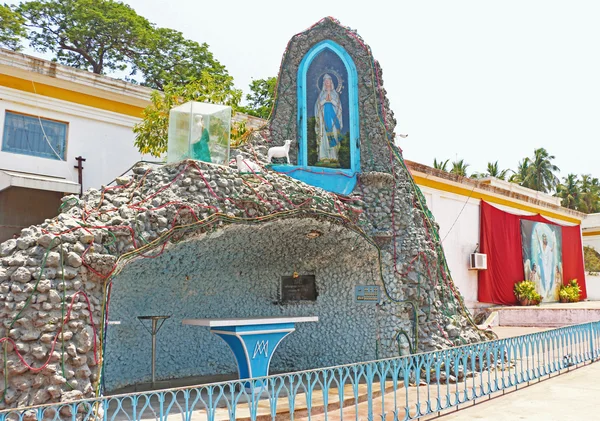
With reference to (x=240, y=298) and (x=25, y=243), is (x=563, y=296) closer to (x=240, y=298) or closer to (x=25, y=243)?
(x=240, y=298)

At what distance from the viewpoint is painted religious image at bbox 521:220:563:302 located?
60.1ft

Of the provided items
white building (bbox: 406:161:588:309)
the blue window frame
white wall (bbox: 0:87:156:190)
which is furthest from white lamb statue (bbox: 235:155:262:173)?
white building (bbox: 406:161:588:309)

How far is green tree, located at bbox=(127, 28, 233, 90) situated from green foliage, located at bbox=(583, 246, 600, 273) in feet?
65.2

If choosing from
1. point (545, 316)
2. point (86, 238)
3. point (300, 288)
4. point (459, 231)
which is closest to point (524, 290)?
point (545, 316)

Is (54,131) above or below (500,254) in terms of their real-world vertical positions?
above

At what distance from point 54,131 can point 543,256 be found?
1700cm

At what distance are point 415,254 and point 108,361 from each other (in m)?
5.21

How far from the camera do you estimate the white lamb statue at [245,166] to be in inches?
294

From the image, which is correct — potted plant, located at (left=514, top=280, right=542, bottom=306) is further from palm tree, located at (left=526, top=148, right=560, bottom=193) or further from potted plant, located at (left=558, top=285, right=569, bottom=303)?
palm tree, located at (left=526, top=148, right=560, bottom=193)

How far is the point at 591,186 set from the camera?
39.3m


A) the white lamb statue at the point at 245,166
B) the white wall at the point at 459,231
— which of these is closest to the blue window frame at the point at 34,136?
the white lamb statue at the point at 245,166

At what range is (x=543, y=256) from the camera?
19.2 metres

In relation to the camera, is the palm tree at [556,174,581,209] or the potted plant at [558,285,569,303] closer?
the potted plant at [558,285,569,303]

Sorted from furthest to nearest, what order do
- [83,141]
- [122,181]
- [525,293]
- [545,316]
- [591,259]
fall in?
[591,259]
[525,293]
[545,316]
[83,141]
[122,181]
